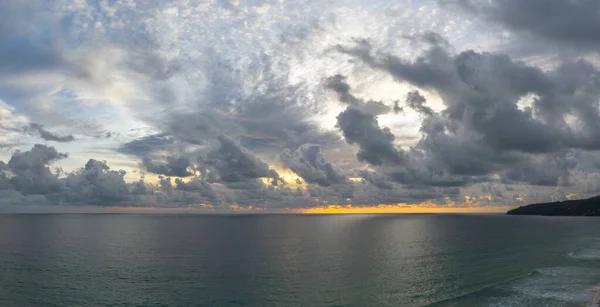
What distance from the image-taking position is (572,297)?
4850 centimetres

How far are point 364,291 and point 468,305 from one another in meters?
14.3

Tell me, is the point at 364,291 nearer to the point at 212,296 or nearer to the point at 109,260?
the point at 212,296

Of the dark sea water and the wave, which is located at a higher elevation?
the wave

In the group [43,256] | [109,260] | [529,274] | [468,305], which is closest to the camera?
[468,305]

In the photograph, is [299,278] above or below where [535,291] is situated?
below

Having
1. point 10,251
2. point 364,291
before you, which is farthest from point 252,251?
point 10,251

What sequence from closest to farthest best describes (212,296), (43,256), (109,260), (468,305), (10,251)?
(468,305)
(212,296)
(109,260)
(43,256)
(10,251)

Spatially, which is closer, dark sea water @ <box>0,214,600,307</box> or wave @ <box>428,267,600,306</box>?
wave @ <box>428,267,600,306</box>

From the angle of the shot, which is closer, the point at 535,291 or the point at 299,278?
the point at 535,291

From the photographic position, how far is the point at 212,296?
53219 millimetres

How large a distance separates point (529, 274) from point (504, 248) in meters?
47.9

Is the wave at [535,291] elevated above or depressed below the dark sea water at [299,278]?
above

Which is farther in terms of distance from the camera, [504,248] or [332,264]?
[504,248]

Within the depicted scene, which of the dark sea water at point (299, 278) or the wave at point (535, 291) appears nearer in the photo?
the wave at point (535, 291)
